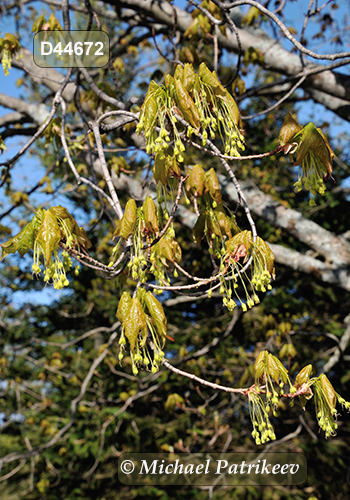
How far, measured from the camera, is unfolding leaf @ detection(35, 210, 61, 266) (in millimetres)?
1014

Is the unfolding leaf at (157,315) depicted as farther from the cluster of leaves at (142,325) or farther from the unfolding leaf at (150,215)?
the unfolding leaf at (150,215)

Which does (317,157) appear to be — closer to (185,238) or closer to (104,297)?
(185,238)

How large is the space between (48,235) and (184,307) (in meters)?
4.53

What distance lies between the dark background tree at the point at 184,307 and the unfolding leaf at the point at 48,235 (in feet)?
2.03

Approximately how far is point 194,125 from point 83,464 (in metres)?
5.36

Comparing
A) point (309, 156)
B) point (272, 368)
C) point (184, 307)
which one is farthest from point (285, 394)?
point (184, 307)

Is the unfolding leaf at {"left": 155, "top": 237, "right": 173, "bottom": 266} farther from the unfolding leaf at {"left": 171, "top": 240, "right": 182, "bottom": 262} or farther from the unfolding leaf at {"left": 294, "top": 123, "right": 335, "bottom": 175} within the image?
the unfolding leaf at {"left": 294, "top": 123, "right": 335, "bottom": 175}

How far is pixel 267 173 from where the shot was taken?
5727 mm

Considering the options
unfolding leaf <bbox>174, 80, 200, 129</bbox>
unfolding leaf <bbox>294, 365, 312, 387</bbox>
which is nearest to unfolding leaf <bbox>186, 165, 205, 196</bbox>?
unfolding leaf <bbox>174, 80, 200, 129</bbox>

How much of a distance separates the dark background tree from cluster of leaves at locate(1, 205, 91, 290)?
1.64 ft

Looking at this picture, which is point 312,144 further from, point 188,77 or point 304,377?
point 304,377

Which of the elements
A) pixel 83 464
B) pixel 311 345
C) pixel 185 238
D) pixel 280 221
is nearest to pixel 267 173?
pixel 185 238

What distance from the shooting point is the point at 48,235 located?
40.6 inches

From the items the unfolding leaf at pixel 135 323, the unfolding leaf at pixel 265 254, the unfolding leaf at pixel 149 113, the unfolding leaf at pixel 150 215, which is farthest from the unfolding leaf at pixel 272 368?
the unfolding leaf at pixel 149 113
